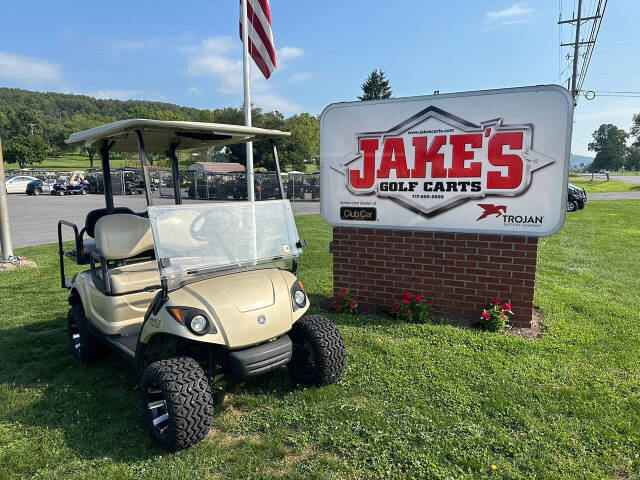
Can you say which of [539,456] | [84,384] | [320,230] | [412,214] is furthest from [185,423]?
[320,230]

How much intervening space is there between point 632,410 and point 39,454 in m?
4.18

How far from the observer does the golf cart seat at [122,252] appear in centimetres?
359

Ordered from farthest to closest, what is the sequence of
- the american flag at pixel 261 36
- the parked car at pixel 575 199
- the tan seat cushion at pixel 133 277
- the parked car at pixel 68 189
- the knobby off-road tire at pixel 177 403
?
the parked car at pixel 68 189 → the parked car at pixel 575 199 → the american flag at pixel 261 36 → the tan seat cushion at pixel 133 277 → the knobby off-road tire at pixel 177 403

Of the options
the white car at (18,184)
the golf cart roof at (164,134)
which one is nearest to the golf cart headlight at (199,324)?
the golf cart roof at (164,134)

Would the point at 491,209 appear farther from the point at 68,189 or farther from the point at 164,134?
the point at 68,189

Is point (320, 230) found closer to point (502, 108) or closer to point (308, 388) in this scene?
point (502, 108)

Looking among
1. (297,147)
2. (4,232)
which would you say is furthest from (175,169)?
(297,147)

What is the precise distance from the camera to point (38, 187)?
32625 mm

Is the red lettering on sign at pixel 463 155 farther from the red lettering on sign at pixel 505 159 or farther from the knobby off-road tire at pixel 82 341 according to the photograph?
the knobby off-road tire at pixel 82 341

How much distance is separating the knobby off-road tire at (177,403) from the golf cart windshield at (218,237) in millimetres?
587

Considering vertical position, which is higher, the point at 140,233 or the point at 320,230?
the point at 140,233

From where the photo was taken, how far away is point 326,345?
3309mm

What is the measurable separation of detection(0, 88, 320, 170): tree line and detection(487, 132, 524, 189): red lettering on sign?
1163 centimetres

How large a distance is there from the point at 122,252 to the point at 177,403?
1636mm
